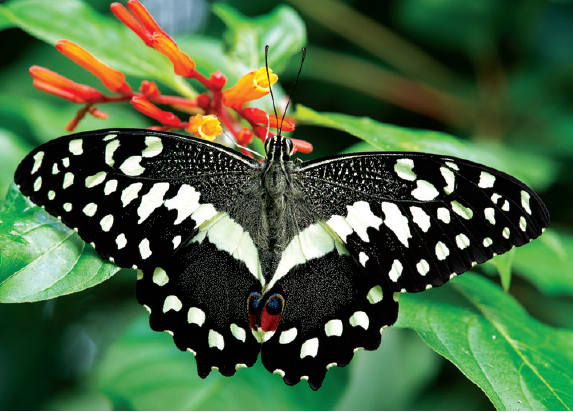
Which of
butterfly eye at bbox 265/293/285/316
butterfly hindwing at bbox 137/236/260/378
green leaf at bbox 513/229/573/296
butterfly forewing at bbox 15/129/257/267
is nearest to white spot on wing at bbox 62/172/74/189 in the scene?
butterfly forewing at bbox 15/129/257/267

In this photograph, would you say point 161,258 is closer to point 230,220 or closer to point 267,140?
point 230,220

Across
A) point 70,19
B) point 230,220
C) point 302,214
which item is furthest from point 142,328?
point 70,19

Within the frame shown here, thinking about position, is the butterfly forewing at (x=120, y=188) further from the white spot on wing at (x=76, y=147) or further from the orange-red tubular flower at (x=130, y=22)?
the orange-red tubular flower at (x=130, y=22)

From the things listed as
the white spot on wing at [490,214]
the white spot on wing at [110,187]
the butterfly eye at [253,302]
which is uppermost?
the white spot on wing at [490,214]

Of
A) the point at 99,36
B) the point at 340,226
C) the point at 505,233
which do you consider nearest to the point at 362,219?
the point at 340,226

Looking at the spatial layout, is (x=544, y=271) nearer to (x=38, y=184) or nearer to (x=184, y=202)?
(x=184, y=202)

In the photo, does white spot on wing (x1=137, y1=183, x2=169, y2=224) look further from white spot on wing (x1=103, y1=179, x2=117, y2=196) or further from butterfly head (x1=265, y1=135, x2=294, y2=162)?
butterfly head (x1=265, y1=135, x2=294, y2=162)

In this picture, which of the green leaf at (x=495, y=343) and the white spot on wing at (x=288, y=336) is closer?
the green leaf at (x=495, y=343)

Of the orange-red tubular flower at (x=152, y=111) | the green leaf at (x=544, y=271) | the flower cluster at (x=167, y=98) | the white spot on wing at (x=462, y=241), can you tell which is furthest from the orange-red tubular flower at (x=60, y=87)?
the green leaf at (x=544, y=271)
